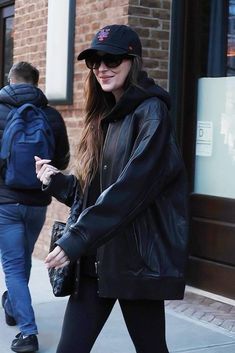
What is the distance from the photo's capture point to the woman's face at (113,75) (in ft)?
8.65

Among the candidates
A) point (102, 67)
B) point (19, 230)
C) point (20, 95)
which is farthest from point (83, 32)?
point (102, 67)

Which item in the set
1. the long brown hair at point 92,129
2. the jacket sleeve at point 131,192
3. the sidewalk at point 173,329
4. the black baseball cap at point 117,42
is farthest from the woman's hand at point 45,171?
the sidewalk at point 173,329

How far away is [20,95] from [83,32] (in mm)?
2413

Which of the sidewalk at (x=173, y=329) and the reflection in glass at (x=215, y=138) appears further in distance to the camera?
the reflection in glass at (x=215, y=138)

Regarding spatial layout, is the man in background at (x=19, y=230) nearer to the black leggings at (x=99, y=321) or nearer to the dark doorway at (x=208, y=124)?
the black leggings at (x=99, y=321)

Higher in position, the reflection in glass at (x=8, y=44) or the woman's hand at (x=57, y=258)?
the reflection in glass at (x=8, y=44)

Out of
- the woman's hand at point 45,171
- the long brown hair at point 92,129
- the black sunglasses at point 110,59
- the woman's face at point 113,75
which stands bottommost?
the woman's hand at point 45,171

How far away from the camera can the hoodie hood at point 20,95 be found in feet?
13.6

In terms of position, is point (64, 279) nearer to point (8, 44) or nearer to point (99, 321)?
point (99, 321)

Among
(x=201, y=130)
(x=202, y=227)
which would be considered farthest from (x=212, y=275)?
(x=201, y=130)

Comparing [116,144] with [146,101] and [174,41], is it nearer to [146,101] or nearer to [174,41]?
[146,101]

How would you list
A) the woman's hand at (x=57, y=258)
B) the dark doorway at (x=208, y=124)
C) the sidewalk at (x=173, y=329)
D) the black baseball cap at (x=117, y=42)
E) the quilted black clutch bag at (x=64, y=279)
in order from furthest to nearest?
1. the dark doorway at (x=208, y=124)
2. the sidewalk at (x=173, y=329)
3. the quilted black clutch bag at (x=64, y=279)
4. the black baseball cap at (x=117, y=42)
5. the woman's hand at (x=57, y=258)

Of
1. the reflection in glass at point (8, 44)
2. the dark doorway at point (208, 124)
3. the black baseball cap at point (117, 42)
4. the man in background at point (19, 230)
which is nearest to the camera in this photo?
the black baseball cap at point (117, 42)

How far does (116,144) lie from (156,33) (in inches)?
137
